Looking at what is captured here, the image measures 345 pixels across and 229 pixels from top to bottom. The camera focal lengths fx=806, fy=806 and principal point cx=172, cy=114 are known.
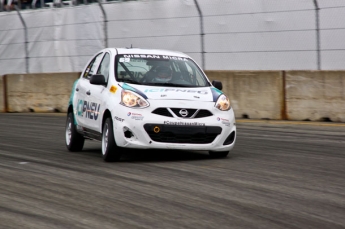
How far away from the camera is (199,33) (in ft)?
65.9

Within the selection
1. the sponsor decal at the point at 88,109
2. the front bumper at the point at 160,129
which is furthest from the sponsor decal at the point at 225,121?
the sponsor decal at the point at 88,109

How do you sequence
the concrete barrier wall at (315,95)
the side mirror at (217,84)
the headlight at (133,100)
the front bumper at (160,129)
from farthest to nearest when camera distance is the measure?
the concrete barrier wall at (315,95) < the side mirror at (217,84) < the headlight at (133,100) < the front bumper at (160,129)

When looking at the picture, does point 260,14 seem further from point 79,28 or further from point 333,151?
point 333,151

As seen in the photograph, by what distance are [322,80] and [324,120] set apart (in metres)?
0.82

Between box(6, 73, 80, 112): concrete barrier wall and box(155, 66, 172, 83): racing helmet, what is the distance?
10478mm

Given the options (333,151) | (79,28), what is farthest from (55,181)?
(79,28)

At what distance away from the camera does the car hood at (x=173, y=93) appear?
9.99 metres

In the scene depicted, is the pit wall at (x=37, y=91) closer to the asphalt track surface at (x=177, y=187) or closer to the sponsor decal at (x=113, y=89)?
the asphalt track surface at (x=177, y=187)

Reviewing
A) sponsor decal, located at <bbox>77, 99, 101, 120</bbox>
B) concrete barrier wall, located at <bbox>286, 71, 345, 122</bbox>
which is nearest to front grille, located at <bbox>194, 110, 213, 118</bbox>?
sponsor decal, located at <bbox>77, 99, 101, 120</bbox>

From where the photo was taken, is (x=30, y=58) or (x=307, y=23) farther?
(x=30, y=58)

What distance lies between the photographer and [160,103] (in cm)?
986

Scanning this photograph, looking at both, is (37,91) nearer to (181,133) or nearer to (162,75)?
(162,75)

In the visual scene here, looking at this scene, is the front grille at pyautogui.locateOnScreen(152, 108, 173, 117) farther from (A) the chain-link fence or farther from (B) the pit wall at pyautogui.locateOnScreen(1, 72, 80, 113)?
(B) the pit wall at pyautogui.locateOnScreen(1, 72, 80, 113)

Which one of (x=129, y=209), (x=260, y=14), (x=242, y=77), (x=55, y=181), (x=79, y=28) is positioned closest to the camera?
(x=129, y=209)
